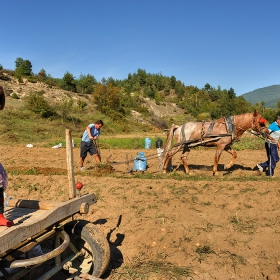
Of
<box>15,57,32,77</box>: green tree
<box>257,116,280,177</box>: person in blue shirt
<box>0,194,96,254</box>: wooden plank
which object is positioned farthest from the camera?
<box>15,57,32,77</box>: green tree

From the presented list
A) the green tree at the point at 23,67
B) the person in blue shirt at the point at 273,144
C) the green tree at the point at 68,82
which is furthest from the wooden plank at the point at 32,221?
the green tree at the point at 68,82

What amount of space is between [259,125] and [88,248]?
6.35 metres

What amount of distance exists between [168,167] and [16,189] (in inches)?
181

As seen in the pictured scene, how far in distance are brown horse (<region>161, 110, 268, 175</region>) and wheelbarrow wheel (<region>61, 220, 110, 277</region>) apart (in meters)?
5.39

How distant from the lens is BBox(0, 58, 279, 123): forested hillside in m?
39.9

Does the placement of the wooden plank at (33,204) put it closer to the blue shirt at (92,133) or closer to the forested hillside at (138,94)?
the blue shirt at (92,133)

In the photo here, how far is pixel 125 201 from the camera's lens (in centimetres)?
601

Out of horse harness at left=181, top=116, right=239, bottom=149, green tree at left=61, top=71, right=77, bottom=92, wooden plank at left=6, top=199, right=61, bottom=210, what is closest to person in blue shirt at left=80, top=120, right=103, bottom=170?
horse harness at left=181, top=116, right=239, bottom=149

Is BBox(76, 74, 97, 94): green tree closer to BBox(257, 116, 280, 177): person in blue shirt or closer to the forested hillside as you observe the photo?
the forested hillside

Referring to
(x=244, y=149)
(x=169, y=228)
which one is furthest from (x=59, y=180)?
(x=244, y=149)

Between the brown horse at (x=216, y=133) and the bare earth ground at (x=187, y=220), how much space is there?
1167mm

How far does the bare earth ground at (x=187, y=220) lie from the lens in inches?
157

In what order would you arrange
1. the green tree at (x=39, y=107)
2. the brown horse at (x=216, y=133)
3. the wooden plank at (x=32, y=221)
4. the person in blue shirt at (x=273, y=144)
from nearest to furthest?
the wooden plank at (x=32, y=221) < the person in blue shirt at (x=273, y=144) < the brown horse at (x=216, y=133) < the green tree at (x=39, y=107)

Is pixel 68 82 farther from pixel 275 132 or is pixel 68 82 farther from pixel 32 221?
pixel 32 221
